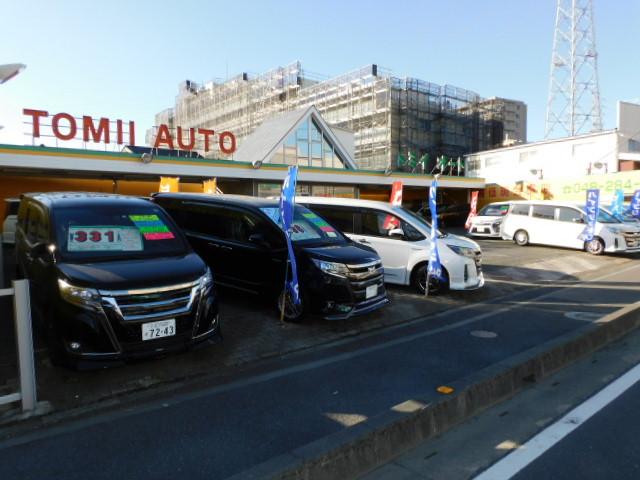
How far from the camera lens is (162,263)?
4.60 meters

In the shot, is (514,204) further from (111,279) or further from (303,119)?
(111,279)

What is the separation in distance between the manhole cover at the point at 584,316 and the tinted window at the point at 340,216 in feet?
13.6

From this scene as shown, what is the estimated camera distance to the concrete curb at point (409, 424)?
2.78 m

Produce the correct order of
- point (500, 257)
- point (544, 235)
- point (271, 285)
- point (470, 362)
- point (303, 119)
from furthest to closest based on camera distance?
1. point (303, 119)
2. point (544, 235)
3. point (500, 257)
4. point (271, 285)
5. point (470, 362)

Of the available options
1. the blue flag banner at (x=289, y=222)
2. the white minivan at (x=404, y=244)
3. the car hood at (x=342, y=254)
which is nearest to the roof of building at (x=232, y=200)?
the blue flag banner at (x=289, y=222)

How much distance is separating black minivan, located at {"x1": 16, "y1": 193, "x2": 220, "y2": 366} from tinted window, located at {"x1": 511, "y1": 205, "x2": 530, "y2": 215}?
47.9 ft

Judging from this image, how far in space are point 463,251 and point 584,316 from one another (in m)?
2.22

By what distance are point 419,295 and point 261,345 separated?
3837 millimetres

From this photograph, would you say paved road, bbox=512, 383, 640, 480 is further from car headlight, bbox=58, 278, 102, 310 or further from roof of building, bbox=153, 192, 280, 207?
roof of building, bbox=153, 192, 280, 207

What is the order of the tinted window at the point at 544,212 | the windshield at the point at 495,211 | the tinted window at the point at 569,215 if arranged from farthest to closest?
the windshield at the point at 495,211
the tinted window at the point at 544,212
the tinted window at the point at 569,215

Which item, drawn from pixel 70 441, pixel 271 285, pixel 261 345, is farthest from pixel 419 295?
pixel 70 441

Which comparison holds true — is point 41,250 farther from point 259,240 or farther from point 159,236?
point 259,240

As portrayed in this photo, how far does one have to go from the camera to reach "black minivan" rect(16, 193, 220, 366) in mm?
3920

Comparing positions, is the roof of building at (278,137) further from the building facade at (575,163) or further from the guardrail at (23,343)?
the guardrail at (23,343)
